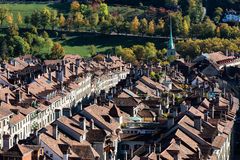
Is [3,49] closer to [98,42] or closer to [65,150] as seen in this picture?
[98,42]

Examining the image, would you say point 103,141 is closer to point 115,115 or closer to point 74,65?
point 115,115

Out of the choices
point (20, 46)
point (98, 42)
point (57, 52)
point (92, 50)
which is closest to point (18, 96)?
point (57, 52)

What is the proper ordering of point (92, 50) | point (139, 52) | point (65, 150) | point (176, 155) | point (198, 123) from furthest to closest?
point (92, 50), point (139, 52), point (198, 123), point (65, 150), point (176, 155)

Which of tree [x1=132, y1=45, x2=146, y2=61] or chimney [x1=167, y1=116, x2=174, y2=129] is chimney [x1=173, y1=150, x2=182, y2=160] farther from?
tree [x1=132, y1=45, x2=146, y2=61]

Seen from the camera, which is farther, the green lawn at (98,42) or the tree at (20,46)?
the green lawn at (98,42)

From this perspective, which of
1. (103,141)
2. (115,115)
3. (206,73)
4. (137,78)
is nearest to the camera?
(103,141)

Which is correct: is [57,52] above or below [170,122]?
below

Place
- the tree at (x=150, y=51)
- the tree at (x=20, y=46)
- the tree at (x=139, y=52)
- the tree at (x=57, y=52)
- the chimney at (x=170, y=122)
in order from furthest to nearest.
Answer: the tree at (x=20, y=46), the tree at (x=57, y=52), the tree at (x=139, y=52), the tree at (x=150, y=51), the chimney at (x=170, y=122)

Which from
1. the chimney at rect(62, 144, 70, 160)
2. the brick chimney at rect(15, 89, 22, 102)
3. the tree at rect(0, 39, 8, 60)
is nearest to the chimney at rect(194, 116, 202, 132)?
the chimney at rect(62, 144, 70, 160)

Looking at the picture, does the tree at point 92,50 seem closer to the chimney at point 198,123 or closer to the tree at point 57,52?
the tree at point 57,52

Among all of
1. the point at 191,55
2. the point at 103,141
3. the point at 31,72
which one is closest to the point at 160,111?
the point at 103,141

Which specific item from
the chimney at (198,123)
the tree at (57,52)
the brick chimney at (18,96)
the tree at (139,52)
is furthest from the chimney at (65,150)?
the tree at (57,52)
